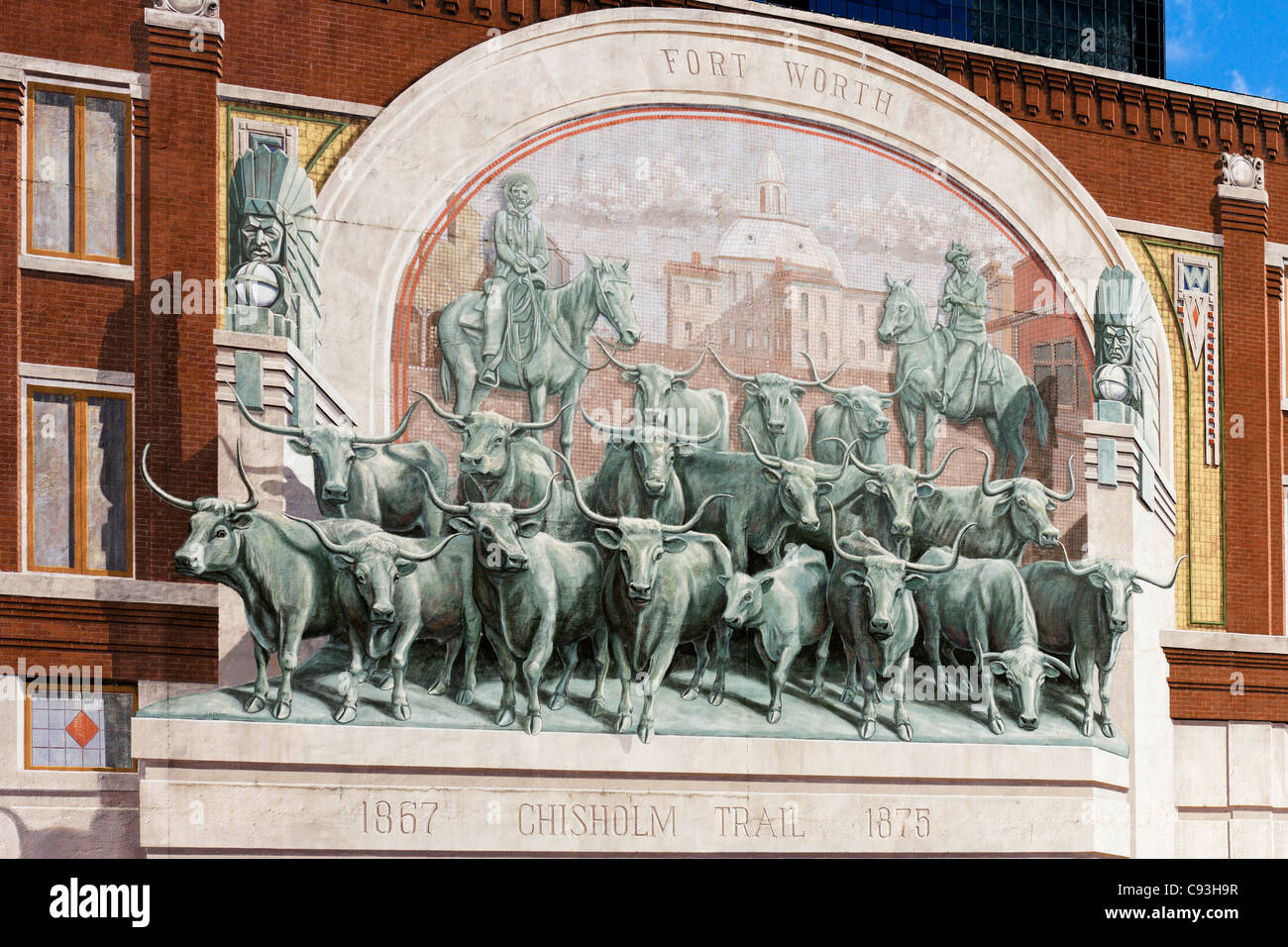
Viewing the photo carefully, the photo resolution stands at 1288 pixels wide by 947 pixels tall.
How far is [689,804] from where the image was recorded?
2072 centimetres

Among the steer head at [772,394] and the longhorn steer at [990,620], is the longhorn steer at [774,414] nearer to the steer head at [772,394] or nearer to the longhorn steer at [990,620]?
the steer head at [772,394]

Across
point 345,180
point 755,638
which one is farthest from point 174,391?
point 755,638

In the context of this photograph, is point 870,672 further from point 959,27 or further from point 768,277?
point 959,27

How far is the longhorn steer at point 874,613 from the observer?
20.9 metres

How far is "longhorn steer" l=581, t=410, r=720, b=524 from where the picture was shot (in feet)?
68.4

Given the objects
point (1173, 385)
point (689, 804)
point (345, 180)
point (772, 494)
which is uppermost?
point (345, 180)

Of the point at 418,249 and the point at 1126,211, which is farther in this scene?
the point at 1126,211

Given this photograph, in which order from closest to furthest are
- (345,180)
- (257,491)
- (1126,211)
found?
1. (257,491)
2. (345,180)
3. (1126,211)

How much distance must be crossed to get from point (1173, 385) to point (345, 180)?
11.7m

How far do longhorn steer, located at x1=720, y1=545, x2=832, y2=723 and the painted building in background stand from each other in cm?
43

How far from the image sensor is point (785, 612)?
2097 centimetres

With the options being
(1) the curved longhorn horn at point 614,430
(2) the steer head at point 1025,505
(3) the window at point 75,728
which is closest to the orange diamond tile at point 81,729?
(3) the window at point 75,728

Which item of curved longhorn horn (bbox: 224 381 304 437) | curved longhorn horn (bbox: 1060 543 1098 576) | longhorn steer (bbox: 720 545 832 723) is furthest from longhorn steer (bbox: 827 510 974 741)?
curved longhorn horn (bbox: 224 381 304 437)

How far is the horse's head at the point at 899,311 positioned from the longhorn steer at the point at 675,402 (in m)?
2.57
